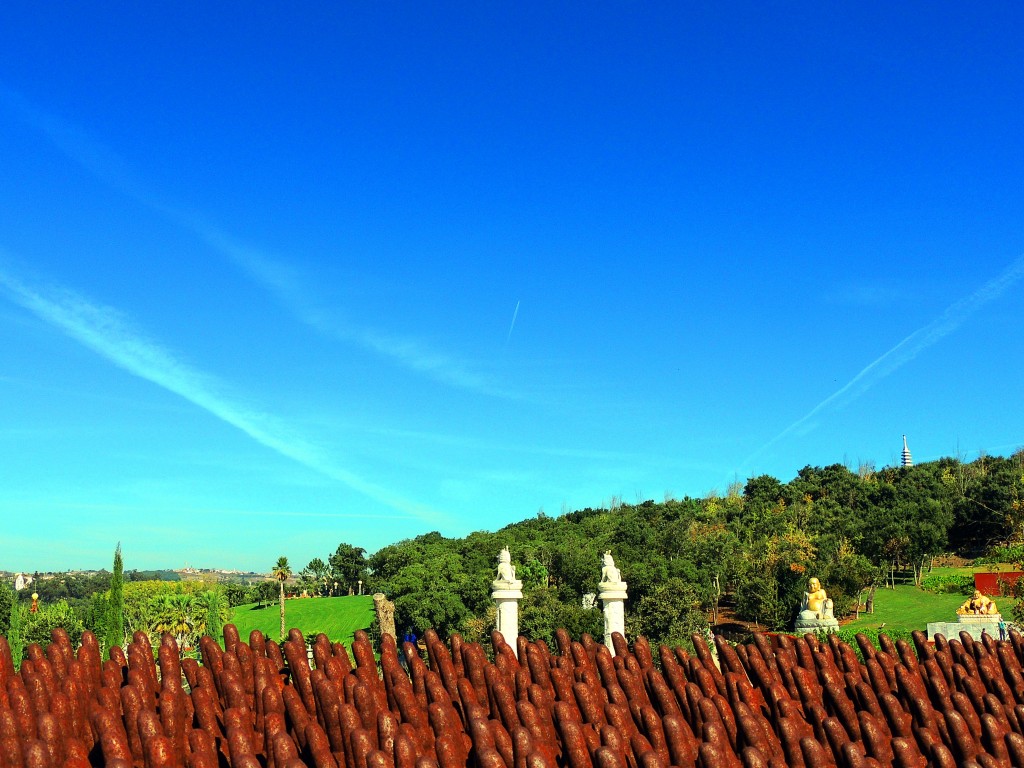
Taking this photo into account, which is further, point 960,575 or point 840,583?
point 960,575

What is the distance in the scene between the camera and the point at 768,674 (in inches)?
308

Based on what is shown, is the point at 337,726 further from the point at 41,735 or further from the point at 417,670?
the point at 41,735

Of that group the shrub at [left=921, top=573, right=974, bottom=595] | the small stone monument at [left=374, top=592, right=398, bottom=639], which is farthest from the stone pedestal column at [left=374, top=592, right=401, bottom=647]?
the shrub at [left=921, top=573, right=974, bottom=595]

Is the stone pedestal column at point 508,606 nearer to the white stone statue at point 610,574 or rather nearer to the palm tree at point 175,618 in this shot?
the white stone statue at point 610,574

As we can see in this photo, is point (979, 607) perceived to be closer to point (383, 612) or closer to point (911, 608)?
point (383, 612)

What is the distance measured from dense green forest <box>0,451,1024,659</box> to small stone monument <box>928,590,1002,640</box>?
610 centimetres

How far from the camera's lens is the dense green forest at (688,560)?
38.8 m

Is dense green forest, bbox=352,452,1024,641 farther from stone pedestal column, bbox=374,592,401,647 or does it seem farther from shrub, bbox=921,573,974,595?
stone pedestal column, bbox=374,592,401,647

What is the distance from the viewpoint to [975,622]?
64.6 feet

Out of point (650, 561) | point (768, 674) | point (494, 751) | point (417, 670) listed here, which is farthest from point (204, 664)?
point (650, 561)

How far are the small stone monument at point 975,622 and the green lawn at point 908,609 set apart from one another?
42.7ft

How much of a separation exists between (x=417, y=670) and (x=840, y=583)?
37833 mm

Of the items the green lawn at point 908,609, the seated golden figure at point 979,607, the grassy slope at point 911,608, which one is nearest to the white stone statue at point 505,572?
the seated golden figure at point 979,607

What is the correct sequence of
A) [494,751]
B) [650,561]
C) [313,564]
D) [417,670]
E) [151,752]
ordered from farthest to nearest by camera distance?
1. [313,564]
2. [650,561]
3. [417,670]
4. [151,752]
5. [494,751]
